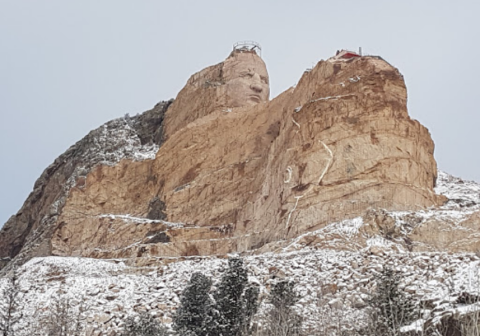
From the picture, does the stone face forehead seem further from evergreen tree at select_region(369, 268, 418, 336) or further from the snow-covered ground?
evergreen tree at select_region(369, 268, 418, 336)

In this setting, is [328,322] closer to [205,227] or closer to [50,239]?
[205,227]

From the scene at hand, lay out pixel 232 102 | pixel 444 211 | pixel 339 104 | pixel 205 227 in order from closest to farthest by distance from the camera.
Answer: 1. pixel 444 211
2. pixel 339 104
3. pixel 205 227
4. pixel 232 102

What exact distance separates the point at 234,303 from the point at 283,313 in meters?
3.59

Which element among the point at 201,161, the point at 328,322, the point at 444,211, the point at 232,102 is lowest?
the point at 328,322

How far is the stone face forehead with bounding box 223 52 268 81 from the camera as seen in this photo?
5241cm

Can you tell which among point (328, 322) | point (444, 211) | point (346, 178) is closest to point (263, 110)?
point (346, 178)

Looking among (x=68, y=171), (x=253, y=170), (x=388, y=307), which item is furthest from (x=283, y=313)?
(x=68, y=171)

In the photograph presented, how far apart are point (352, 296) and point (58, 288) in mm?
14388

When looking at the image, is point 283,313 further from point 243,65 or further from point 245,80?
point 243,65

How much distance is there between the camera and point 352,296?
27.6 metres

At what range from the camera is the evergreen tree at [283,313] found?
22508 mm

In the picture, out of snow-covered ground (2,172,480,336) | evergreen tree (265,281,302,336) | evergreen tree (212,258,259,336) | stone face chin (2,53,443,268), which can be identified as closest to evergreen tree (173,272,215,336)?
evergreen tree (212,258,259,336)

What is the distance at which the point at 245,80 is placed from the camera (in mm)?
51906

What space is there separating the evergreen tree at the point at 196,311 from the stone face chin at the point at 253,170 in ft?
33.7
